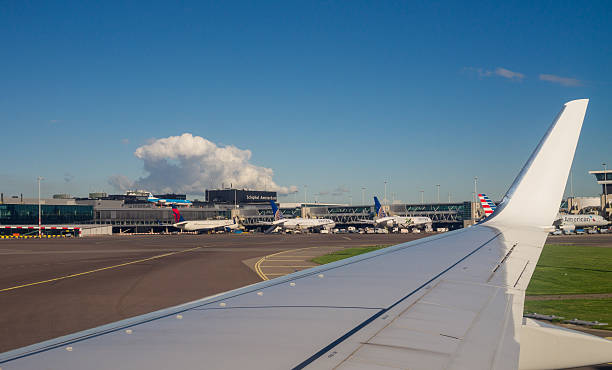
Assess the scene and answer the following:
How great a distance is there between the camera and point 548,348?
4020 mm

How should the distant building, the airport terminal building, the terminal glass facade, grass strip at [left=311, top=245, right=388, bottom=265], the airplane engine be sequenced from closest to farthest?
grass strip at [left=311, top=245, right=388, bottom=265], the airplane engine, the terminal glass facade, the airport terminal building, the distant building

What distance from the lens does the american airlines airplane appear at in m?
2.40

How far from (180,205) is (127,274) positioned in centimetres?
14245

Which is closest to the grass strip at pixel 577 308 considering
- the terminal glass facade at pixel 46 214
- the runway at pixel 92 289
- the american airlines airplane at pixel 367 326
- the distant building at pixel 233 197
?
the american airlines airplane at pixel 367 326

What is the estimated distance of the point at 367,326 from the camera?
3059 millimetres

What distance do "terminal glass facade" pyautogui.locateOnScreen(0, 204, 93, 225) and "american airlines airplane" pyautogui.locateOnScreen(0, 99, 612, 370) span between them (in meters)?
126

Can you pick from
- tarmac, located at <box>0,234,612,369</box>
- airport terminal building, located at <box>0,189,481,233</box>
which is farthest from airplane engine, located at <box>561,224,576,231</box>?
tarmac, located at <box>0,234,612,369</box>

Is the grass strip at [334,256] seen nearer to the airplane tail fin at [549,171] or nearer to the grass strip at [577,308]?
the grass strip at [577,308]

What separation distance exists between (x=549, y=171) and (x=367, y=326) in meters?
5.00

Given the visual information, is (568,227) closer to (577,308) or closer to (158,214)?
(577,308)

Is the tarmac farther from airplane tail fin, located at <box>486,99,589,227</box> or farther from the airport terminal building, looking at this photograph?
the airport terminal building

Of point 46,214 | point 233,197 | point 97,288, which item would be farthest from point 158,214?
point 97,288

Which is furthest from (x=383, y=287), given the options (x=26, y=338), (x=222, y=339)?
(x=26, y=338)

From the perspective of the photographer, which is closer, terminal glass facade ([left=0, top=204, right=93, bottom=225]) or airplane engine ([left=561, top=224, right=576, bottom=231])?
airplane engine ([left=561, top=224, right=576, bottom=231])
